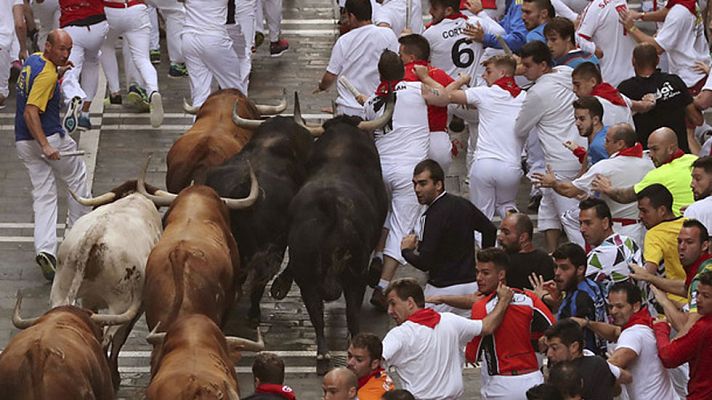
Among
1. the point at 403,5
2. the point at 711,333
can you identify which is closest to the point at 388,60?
the point at 403,5

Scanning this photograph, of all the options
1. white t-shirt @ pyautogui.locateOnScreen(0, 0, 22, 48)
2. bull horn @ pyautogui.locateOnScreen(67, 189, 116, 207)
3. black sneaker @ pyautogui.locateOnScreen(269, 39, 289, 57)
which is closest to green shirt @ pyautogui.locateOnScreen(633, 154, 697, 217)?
bull horn @ pyautogui.locateOnScreen(67, 189, 116, 207)

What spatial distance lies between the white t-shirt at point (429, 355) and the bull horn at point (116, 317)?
9.08ft

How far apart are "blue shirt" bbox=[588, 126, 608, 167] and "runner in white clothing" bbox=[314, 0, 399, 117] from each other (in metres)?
3.14

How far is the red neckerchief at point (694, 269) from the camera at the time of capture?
13469mm

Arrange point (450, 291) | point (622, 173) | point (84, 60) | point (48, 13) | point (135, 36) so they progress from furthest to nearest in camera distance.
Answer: point (48, 13)
point (135, 36)
point (84, 60)
point (622, 173)
point (450, 291)

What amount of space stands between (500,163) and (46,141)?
464cm

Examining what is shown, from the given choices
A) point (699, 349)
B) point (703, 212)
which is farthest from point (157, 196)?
point (699, 349)

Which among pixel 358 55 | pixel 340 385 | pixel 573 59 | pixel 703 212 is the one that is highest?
pixel 340 385

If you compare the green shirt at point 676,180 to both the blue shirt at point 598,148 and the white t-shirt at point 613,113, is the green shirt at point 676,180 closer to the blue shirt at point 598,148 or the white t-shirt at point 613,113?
the blue shirt at point 598,148

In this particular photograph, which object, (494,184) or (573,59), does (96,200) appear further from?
(573,59)

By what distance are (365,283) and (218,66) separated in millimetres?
5033

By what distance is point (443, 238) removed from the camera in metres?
14.6

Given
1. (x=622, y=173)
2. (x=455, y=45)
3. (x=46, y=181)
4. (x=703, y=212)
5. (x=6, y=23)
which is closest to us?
(x=703, y=212)

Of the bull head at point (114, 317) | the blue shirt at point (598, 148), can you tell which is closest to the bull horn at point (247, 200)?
the bull head at point (114, 317)
